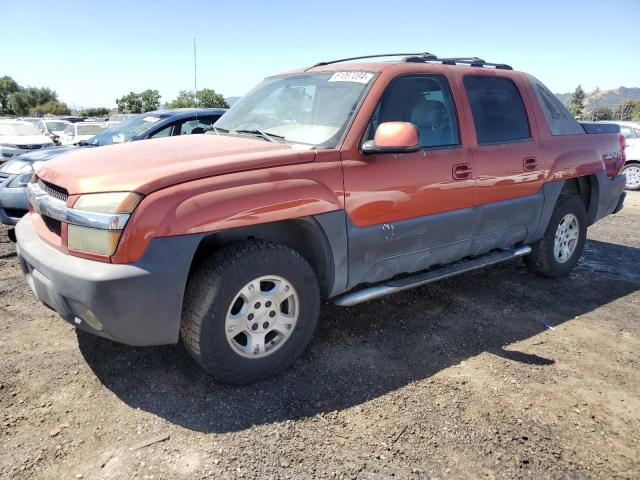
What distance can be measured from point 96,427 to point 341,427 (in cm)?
125

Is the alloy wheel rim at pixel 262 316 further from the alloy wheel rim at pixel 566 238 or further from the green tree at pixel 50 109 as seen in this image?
the green tree at pixel 50 109

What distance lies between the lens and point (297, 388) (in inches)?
112

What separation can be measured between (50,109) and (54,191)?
218 ft

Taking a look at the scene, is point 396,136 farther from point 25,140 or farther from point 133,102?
point 133,102

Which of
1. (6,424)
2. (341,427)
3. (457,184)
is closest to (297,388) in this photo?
(341,427)

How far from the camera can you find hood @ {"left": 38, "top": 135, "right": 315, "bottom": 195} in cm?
244

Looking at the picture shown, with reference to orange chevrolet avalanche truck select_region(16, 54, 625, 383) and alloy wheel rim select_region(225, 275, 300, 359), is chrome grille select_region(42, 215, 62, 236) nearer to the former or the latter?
orange chevrolet avalanche truck select_region(16, 54, 625, 383)

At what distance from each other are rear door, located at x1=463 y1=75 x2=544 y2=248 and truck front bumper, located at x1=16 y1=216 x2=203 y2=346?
2.34 metres

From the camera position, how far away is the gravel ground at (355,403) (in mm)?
2262

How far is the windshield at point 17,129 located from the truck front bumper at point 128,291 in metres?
11.1

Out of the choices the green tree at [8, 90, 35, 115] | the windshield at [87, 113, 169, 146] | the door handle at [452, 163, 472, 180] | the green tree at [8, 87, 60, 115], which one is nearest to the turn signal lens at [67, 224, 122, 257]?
the door handle at [452, 163, 472, 180]

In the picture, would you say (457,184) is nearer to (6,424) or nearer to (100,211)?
(100,211)

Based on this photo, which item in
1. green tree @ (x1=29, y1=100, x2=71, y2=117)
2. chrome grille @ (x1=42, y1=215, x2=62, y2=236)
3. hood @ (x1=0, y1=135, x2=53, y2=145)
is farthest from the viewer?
green tree @ (x1=29, y1=100, x2=71, y2=117)

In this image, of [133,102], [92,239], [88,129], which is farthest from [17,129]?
[133,102]
